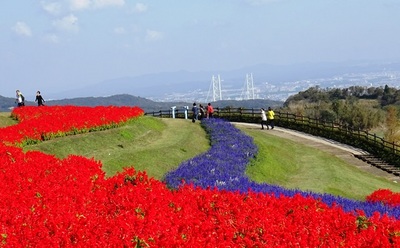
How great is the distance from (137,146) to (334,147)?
18.0 meters

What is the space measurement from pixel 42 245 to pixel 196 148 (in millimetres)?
20476

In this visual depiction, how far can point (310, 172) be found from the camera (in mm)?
27344

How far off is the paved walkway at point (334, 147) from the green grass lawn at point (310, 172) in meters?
1.13

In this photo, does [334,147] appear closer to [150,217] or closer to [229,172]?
[229,172]

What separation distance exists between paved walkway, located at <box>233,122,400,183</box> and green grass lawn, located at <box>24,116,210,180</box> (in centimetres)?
1019

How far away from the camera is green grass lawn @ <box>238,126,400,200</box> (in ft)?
77.9

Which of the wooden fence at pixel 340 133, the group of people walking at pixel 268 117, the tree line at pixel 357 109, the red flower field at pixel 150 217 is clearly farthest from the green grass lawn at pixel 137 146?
the tree line at pixel 357 109

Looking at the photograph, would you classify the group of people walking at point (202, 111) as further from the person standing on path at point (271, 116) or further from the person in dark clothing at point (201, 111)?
the person standing on path at point (271, 116)

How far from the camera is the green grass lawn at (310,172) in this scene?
77.9 ft

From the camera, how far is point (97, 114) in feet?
97.3

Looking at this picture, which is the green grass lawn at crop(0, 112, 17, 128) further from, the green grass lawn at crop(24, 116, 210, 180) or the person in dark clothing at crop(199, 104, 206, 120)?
the person in dark clothing at crop(199, 104, 206, 120)

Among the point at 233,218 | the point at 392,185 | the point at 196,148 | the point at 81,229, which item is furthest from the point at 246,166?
the point at 81,229

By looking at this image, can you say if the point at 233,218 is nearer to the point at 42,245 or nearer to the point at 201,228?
the point at 201,228

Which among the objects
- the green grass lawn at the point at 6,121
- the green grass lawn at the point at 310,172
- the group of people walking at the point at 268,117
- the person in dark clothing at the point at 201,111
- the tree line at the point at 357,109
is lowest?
the tree line at the point at 357,109
